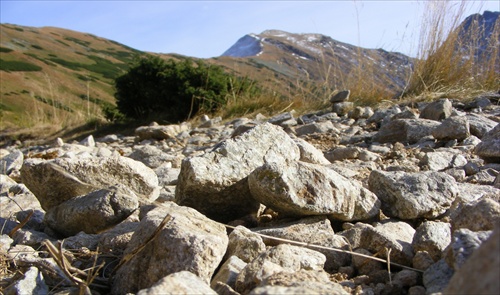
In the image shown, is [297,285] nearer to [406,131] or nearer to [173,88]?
[406,131]

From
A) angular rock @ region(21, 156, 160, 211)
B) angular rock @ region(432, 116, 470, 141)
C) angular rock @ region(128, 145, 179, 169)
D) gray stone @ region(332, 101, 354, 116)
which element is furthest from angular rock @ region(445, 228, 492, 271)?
gray stone @ region(332, 101, 354, 116)

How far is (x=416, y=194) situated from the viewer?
2.13 meters

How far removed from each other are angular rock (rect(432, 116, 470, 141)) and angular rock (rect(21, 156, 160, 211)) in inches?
99.5

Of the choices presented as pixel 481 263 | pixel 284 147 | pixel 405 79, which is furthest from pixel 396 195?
pixel 405 79

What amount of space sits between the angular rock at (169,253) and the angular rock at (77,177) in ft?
2.66

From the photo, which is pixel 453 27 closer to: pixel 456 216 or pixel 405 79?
pixel 405 79

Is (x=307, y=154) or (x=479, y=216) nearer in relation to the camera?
(x=479, y=216)

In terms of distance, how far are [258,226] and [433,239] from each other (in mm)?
867

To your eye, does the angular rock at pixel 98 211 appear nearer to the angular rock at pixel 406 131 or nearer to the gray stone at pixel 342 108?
the angular rock at pixel 406 131

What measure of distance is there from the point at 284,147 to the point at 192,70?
8472 mm

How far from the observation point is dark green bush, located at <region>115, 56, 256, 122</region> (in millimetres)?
10047

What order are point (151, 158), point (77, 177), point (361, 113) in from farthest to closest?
point (361, 113)
point (151, 158)
point (77, 177)

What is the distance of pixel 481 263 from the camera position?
2.73ft

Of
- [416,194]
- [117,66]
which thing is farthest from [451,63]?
[117,66]
